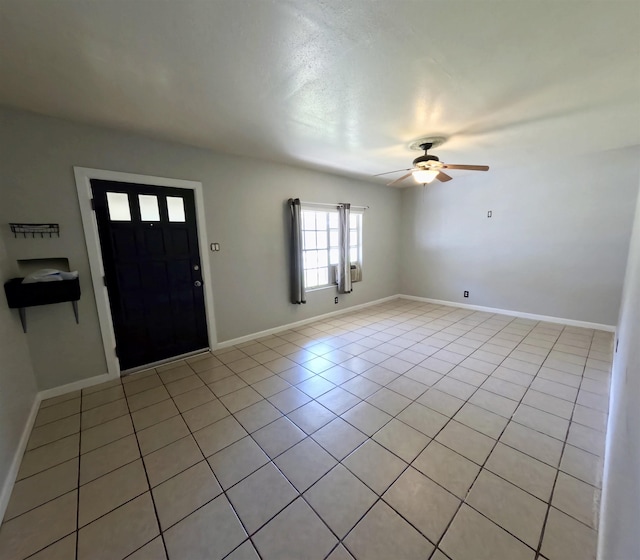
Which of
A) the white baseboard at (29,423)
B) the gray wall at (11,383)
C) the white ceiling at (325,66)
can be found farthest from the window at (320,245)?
the gray wall at (11,383)

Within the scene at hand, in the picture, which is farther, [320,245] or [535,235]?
[320,245]

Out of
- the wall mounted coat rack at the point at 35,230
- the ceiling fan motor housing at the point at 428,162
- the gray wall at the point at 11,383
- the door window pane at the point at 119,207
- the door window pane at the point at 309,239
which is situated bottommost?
the gray wall at the point at 11,383

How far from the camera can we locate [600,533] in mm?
1197

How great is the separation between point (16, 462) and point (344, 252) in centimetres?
417

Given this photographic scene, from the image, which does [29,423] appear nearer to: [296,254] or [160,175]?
[160,175]

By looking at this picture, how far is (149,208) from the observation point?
280cm

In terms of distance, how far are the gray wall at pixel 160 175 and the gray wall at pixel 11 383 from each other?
174mm

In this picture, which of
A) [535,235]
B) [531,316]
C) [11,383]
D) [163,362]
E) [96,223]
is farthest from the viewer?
[531,316]

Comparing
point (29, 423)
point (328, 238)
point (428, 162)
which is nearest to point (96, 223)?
point (29, 423)

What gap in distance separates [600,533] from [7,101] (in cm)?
455

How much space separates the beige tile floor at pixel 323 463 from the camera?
49.0 inches

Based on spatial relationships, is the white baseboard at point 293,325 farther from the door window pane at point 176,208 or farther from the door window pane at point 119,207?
the door window pane at point 119,207

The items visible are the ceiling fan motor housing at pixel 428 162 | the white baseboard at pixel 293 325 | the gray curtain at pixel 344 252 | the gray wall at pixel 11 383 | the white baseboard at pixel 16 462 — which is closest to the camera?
the white baseboard at pixel 16 462

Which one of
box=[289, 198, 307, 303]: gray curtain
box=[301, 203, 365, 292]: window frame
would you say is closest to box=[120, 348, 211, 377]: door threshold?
box=[289, 198, 307, 303]: gray curtain
